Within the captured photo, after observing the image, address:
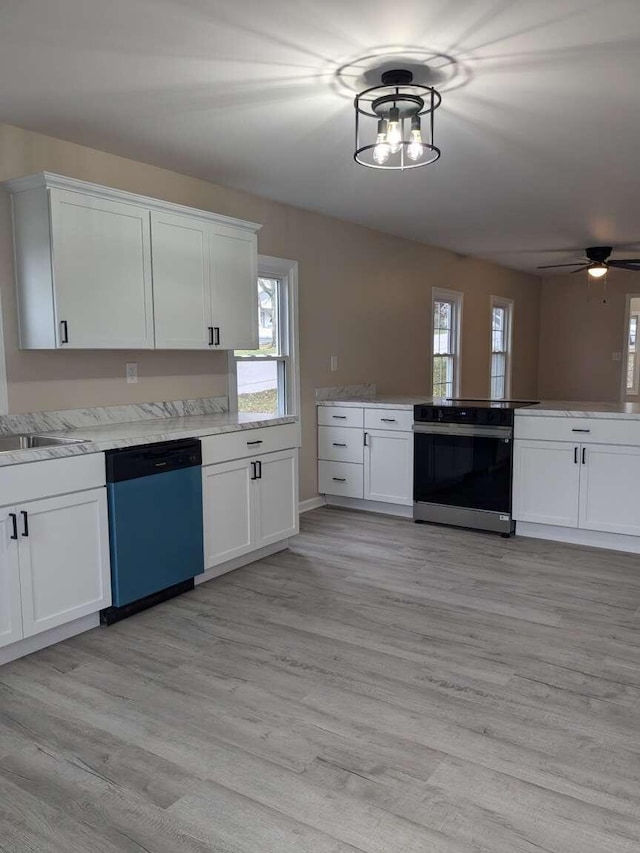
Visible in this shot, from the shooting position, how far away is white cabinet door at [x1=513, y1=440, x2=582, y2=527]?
4328 millimetres

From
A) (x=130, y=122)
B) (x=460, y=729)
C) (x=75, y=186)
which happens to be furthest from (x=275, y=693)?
(x=130, y=122)

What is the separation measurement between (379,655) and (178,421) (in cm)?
185

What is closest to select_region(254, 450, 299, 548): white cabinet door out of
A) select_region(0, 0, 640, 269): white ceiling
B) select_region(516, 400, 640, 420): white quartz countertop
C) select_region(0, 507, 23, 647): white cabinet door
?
select_region(0, 507, 23, 647): white cabinet door

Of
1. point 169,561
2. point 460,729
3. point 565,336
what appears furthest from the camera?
point 565,336

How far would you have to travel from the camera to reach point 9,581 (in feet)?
8.70

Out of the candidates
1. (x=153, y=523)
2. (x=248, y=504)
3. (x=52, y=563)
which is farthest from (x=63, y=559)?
(x=248, y=504)

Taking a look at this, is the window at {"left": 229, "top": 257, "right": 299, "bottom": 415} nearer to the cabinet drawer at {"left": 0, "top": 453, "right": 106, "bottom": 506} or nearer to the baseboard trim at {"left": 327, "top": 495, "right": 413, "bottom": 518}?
the baseboard trim at {"left": 327, "top": 495, "right": 413, "bottom": 518}

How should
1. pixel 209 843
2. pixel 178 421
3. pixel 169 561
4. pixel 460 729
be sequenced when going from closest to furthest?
pixel 209 843
pixel 460 729
pixel 169 561
pixel 178 421

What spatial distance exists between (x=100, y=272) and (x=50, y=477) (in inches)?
44.2

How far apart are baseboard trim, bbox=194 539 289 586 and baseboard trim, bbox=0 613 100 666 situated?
2.27 ft

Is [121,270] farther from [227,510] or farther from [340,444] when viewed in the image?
[340,444]

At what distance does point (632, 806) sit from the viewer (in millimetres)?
1869

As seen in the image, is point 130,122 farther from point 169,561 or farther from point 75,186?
point 169,561

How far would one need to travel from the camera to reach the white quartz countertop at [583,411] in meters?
4.15
